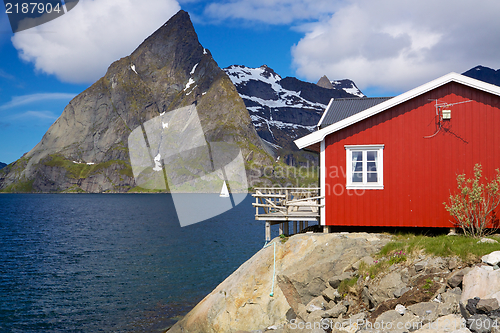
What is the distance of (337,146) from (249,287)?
7.78 metres

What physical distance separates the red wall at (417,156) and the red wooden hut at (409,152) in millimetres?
39

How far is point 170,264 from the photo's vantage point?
34.0 meters

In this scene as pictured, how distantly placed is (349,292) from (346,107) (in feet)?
52.9

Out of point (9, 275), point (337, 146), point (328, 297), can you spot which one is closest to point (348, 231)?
point (337, 146)

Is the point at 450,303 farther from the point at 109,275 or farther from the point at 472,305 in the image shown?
the point at 109,275

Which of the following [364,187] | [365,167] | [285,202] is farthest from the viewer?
[285,202]

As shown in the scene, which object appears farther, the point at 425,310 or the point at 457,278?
the point at 457,278

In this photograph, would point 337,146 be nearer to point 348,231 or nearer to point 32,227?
point 348,231

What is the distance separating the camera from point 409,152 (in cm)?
1680

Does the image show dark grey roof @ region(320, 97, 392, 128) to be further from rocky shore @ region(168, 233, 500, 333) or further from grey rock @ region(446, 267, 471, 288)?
grey rock @ region(446, 267, 471, 288)

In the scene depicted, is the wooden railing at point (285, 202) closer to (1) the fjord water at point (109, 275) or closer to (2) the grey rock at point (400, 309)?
(2) the grey rock at point (400, 309)

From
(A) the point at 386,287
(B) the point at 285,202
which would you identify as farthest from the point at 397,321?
(B) the point at 285,202

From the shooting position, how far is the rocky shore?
29.8 feet

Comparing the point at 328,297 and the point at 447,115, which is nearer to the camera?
the point at 328,297
